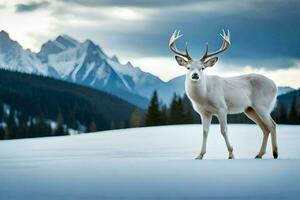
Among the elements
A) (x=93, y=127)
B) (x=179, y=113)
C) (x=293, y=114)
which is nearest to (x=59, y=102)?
(x=93, y=127)

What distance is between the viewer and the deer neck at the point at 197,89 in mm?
13820

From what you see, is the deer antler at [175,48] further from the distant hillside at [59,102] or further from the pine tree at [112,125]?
the pine tree at [112,125]

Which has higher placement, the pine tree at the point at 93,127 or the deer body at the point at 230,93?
the deer body at the point at 230,93

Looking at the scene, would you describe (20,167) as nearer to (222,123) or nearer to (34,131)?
(222,123)

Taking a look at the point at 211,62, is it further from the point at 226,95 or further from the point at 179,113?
the point at 179,113

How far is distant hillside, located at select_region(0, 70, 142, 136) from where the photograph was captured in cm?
16945

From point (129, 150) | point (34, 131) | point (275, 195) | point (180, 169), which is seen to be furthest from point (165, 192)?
point (34, 131)

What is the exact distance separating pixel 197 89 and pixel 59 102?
540ft

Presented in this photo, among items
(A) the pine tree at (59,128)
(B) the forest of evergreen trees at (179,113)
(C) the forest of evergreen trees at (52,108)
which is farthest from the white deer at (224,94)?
(A) the pine tree at (59,128)

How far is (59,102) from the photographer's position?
17638cm

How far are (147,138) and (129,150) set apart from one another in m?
5.12

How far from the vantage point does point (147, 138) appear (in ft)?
75.5

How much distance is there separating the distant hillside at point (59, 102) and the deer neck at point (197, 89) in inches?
5878

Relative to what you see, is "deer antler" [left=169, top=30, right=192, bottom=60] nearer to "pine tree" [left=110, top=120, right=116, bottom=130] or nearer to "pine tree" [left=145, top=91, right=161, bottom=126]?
"pine tree" [left=145, top=91, right=161, bottom=126]
